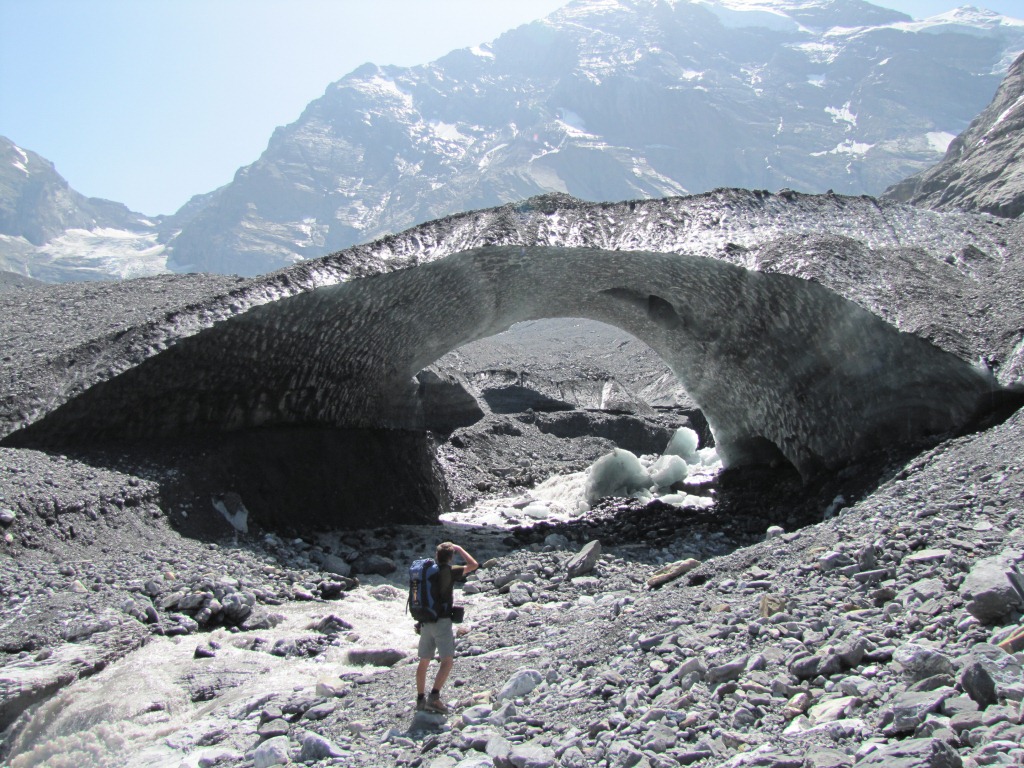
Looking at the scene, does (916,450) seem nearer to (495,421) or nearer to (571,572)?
(571,572)

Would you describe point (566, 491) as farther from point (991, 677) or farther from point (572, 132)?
point (572, 132)

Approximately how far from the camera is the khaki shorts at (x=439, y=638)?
482 cm

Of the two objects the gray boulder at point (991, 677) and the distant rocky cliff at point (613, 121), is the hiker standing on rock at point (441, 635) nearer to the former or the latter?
the gray boulder at point (991, 677)

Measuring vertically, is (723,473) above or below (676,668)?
above

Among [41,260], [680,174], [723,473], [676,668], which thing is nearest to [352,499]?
[723,473]

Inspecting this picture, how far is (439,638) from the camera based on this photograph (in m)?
4.85

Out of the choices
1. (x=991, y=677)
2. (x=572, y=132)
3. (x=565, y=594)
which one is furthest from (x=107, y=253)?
(x=991, y=677)

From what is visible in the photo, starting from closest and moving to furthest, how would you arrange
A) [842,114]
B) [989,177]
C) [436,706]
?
[436,706], [989,177], [842,114]

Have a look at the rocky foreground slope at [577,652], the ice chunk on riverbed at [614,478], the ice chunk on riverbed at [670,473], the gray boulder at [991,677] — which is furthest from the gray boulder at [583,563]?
the ice chunk on riverbed at [670,473]

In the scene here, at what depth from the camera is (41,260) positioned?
361 feet

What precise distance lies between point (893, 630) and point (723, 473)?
12345mm

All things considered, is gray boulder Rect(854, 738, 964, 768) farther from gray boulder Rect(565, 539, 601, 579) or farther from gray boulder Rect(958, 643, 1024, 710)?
gray boulder Rect(565, 539, 601, 579)

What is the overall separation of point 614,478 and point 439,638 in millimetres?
10907

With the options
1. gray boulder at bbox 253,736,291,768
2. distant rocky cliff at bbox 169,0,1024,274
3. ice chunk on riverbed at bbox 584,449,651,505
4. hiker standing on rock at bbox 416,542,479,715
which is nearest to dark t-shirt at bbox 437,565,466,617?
hiker standing on rock at bbox 416,542,479,715
